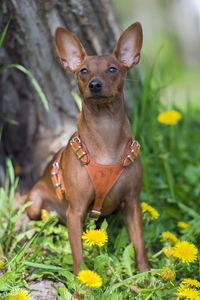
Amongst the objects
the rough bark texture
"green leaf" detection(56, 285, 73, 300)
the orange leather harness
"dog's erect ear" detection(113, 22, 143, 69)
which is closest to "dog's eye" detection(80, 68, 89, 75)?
"dog's erect ear" detection(113, 22, 143, 69)

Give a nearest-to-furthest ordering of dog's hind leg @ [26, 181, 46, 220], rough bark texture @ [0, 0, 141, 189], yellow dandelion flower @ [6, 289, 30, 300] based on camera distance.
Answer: yellow dandelion flower @ [6, 289, 30, 300], dog's hind leg @ [26, 181, 46, 220], rough bark texture @ [0, 0, 141, 189]

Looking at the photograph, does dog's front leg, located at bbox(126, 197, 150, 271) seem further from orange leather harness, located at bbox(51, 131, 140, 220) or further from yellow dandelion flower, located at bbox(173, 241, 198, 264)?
yellow dandelion flower, located at bbox(173, 241, 198, 264)

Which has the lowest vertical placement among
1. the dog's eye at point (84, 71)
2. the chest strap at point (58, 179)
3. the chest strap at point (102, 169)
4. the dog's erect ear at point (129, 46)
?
the chest strap at point (58, 179)

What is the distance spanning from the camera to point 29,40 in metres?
3.43

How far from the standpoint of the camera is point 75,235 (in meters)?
2.52

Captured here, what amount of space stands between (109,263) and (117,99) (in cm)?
104

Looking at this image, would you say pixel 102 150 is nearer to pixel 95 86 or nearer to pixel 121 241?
pixel 95 86

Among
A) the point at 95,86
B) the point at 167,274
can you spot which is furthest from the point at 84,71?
the point at 167,274

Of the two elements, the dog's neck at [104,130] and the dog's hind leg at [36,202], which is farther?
the dog's hind leg at [36,202]

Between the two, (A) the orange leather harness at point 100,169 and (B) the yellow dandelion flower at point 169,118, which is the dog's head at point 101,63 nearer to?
(A) the orange leather harness at point 100,169

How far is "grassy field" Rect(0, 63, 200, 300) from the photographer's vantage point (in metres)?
2.25

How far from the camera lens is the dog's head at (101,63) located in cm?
236

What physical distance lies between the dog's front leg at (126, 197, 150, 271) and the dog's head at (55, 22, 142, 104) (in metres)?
0.76

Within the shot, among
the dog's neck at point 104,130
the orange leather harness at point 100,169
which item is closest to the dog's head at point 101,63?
the dog's neck at point 104,130
